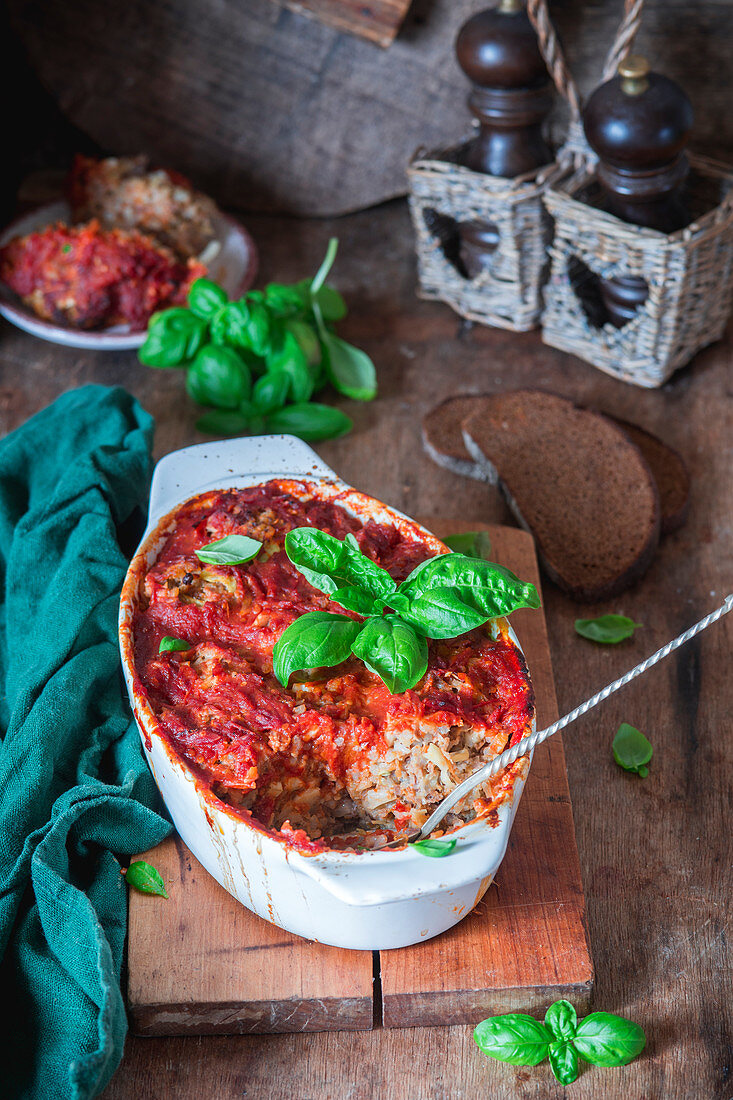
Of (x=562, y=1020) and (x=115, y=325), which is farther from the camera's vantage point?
(x=115, y=325)

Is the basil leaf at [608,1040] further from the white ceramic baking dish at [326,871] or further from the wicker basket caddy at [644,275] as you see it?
the wicker basket caddy at [644,275]

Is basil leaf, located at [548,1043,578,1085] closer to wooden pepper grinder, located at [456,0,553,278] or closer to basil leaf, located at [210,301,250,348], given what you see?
basil leaf, located at [210,301,250,348]

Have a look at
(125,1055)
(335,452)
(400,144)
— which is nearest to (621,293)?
(335,452)

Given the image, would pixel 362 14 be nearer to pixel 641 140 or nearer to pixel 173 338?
pixel 641 140

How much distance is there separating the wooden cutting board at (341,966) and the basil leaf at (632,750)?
314 mm

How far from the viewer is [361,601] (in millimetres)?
1482

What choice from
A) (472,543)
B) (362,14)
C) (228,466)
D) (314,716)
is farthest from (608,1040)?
(362,14)

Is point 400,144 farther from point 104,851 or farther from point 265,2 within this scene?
point 104,851

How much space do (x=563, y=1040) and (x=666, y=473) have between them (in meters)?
1.30

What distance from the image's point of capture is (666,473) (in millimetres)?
2281

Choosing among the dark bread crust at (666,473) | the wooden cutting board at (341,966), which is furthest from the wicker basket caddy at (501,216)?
the wooden cutting board at (341,966)

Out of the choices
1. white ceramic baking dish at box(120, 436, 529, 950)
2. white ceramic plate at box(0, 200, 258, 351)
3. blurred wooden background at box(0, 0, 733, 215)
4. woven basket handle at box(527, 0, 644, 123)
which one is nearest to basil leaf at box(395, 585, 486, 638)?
white ceramic baking dish at box(120, 436, 529, 950)

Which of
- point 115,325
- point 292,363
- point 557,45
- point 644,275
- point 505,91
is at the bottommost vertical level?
point 115,325

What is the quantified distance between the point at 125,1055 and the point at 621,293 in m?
1.87
